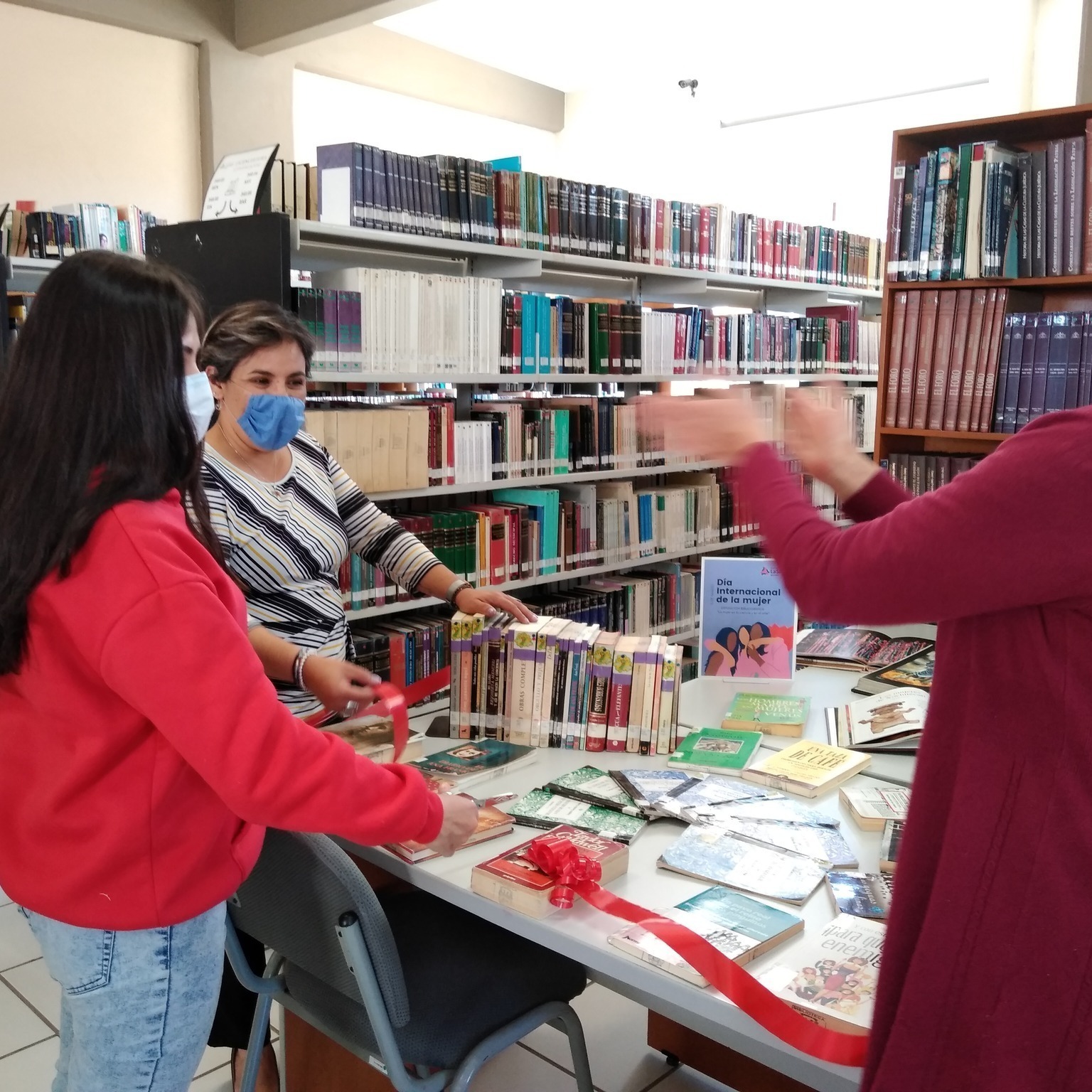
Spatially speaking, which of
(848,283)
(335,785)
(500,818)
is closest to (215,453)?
(500,818)

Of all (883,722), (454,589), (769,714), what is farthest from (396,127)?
(883,722)

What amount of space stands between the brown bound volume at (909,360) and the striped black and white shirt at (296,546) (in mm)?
1682

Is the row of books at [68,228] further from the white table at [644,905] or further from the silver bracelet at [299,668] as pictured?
the white table at [644,905]

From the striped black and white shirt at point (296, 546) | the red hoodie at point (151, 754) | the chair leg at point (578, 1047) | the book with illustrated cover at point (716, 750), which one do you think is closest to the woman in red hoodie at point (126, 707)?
the red hoodie at point (151, 754)

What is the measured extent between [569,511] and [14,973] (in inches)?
101

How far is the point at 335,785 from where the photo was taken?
1.17 m

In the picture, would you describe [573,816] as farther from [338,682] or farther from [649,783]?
[338,682]

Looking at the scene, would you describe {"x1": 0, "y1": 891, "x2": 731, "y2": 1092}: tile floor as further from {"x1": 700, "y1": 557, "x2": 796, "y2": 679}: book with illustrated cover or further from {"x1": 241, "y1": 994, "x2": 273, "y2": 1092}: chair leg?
{"x1": 700, "y1": 557, "x2": 796, "y2": 679}: book with illustrated cover

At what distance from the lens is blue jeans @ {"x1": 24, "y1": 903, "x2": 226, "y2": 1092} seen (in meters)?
1.23

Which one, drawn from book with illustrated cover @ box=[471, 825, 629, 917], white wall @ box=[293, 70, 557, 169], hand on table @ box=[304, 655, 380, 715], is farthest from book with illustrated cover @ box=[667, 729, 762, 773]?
white wall @ box=[293, 70, 557, 169]

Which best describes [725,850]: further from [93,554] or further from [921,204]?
[921,204]

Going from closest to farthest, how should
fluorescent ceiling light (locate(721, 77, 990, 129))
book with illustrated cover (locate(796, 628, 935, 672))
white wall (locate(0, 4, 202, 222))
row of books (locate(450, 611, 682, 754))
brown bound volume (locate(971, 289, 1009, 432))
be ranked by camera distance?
row of books (locate(450, 611, 682, 754))
book with illustrated cover (locate(796, 628, 935, 672))
brown bound volume (locate(971, 289, 1009, 432))
white wall (locate(0, 4, 202, 222))
fluorescent ceiling light (locate(721, 77, 990, 129))

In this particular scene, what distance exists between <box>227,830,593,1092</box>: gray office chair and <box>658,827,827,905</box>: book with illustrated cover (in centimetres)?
33

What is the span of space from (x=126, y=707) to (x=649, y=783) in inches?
Result: 37.6
